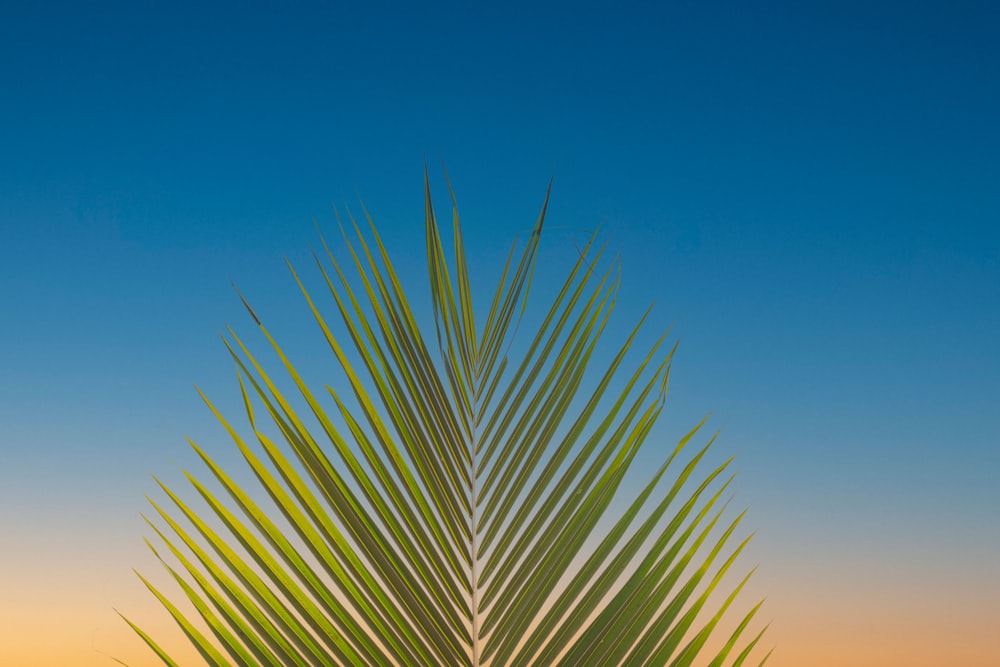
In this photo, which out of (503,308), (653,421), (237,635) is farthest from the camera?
(503,308)

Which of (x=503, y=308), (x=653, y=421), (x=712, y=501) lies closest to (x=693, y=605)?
(x=712, y=501)

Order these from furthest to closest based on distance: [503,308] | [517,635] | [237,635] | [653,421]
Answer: [503,308] < [653,421] < [517,635] < [237,635]

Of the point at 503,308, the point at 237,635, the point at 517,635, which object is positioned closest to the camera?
the point at 237,635

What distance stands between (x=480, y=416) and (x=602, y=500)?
0.25 metres

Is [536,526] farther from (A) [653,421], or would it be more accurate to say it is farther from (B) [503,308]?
(B) [503,308]

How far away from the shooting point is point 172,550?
1.17 metres

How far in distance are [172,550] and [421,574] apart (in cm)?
34

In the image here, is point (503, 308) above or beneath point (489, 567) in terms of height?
above

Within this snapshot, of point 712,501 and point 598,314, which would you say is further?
point 598,314

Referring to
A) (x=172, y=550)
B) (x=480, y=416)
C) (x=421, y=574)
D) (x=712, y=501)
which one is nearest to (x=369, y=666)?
(x=421, y=574)

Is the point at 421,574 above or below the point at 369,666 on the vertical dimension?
above

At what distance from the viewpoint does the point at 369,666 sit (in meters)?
1.19

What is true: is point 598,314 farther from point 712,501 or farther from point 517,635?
point 517,635

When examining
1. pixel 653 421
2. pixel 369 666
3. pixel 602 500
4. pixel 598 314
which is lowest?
pixel 369 666
